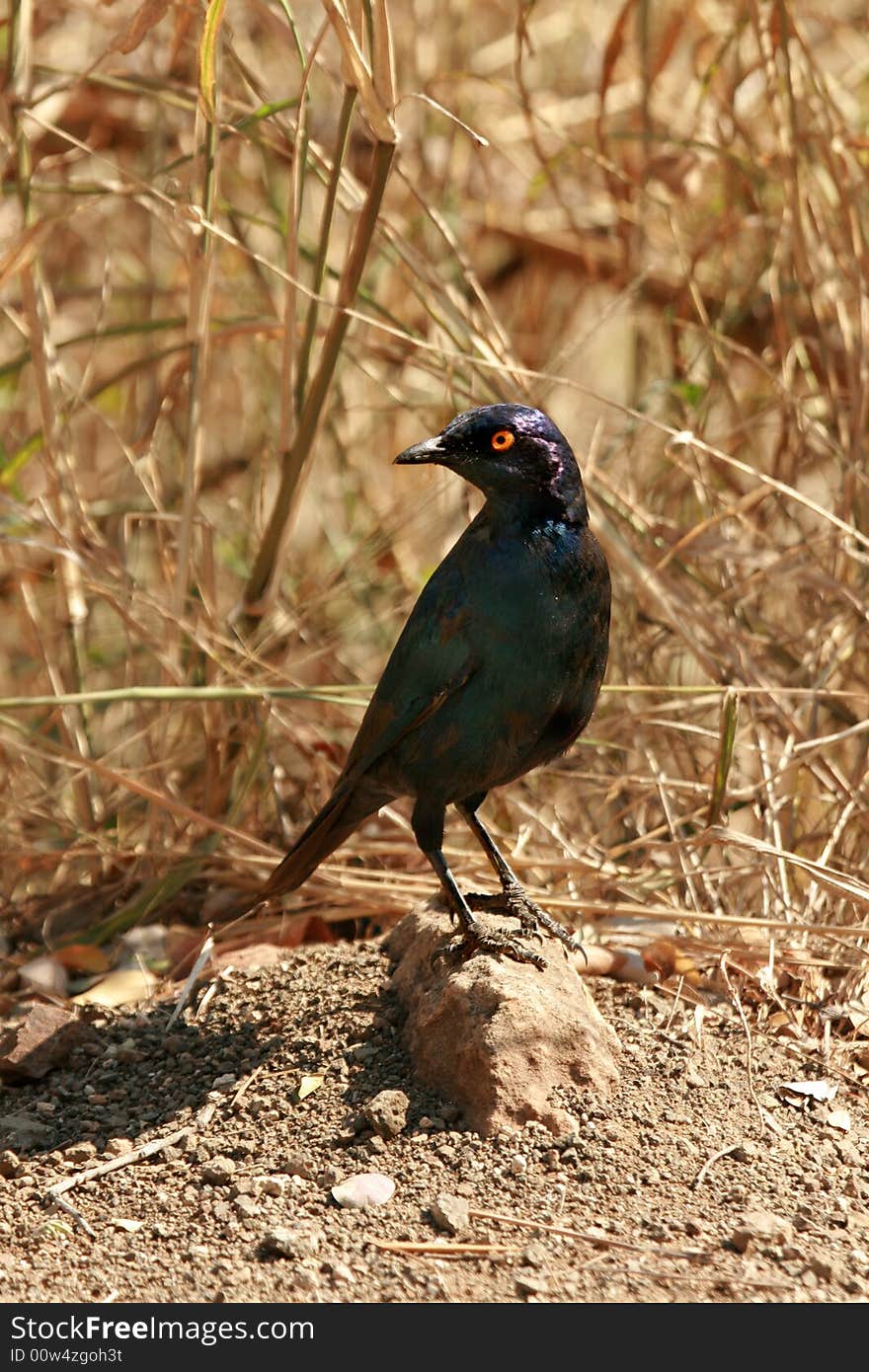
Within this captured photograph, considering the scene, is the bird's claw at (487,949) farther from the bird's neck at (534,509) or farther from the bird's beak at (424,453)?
the bird's beak at (424,453)

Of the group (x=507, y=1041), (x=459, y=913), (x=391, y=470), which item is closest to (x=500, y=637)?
(x=459, y=913)

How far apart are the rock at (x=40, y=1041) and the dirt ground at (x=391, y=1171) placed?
0.12 ft

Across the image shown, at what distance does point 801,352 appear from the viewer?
4.93 meters

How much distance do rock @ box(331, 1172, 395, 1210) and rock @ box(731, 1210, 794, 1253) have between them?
0.62 meters

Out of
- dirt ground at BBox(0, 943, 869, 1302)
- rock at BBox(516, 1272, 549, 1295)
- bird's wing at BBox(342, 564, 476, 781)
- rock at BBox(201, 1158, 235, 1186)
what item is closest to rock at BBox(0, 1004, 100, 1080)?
dirt ground at BBox(0, 943, 869, 1302)

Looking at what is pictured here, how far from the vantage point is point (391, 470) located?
5949mm

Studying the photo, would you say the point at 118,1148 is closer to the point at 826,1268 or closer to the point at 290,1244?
the point at 290,1244

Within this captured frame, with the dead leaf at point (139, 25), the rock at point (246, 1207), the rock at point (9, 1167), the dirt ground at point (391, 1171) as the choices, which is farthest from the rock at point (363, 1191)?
the dead leaf at point (139, 25)

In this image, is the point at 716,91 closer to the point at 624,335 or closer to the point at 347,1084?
the point at 624,335

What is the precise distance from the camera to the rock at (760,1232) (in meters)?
2.63

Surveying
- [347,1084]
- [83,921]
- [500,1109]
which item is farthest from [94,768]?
[500,1109]

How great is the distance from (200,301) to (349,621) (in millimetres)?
1455

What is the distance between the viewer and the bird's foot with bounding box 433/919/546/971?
3.26 metres

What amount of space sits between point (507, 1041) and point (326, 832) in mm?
769
